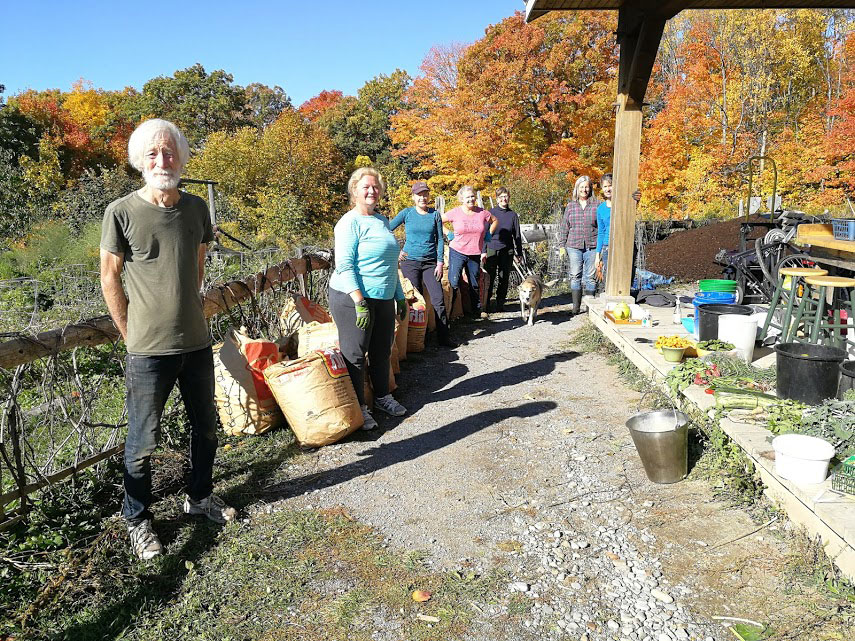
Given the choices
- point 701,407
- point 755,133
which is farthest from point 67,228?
point 755,133

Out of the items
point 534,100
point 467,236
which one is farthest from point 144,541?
point 534,100

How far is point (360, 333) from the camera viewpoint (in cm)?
441

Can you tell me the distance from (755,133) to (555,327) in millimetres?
17004

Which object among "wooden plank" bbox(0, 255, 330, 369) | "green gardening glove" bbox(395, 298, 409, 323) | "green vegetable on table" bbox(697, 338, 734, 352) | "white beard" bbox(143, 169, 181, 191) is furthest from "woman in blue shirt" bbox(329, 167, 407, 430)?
"green vegetable on table" bbox(697, 338, 734, 352)

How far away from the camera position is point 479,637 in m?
2.41

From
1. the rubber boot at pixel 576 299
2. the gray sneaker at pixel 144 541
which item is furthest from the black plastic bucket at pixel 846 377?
the rubber boot at pixel 576 299

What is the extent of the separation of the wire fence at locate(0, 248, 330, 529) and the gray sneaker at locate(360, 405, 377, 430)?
3.99 ft

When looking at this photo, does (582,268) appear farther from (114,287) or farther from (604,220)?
(114,287)

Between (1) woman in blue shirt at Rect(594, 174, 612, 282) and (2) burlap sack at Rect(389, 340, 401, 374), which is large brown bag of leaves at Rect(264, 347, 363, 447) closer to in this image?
(2) burlap sack at Rect(389, 340, 401, 374)

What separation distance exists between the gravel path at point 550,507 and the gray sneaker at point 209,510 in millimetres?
344

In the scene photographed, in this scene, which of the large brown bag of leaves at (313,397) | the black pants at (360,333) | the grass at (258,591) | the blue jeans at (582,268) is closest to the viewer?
the grass at (258,591)

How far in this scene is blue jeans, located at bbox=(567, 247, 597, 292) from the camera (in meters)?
8.30

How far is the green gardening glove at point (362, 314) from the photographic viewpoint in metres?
4.23

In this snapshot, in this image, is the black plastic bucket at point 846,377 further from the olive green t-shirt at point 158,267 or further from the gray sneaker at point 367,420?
the olive green t-shirt at point 158,267
